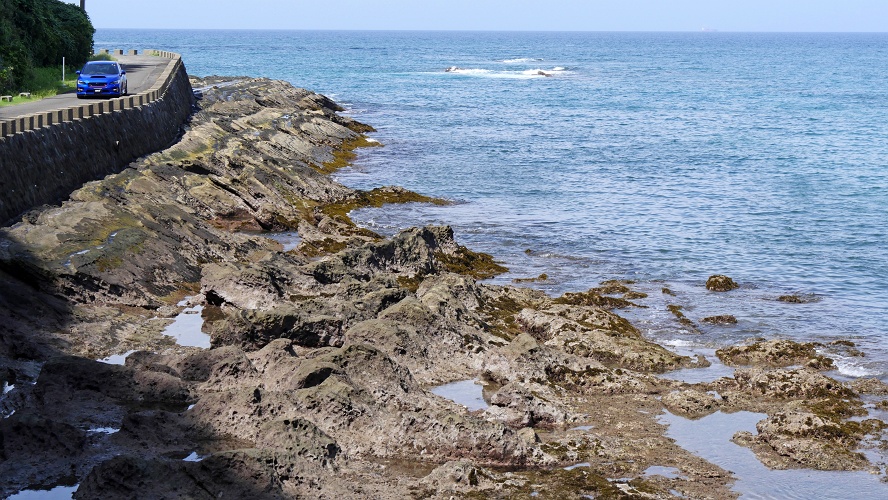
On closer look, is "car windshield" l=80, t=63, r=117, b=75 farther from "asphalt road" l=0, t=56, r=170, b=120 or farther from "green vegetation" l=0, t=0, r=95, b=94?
"green vegetation" l=0, t=0, r=95, b=94

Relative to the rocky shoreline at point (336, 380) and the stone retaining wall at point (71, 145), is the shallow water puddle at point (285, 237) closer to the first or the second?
the rocky shoreline at point (336, 380)

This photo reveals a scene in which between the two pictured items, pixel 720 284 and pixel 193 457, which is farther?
pixel 720 284

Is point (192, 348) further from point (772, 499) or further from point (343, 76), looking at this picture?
point (343, 76)

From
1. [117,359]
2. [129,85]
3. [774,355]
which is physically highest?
[129,85]

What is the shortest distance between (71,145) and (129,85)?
19303 millimetres

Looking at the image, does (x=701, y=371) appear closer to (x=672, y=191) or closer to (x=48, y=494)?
(x=48, y=494)

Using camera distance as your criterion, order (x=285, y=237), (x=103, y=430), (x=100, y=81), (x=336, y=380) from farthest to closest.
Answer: (x=100, y=81), (x=285, y=237), (x=336, y=380), (x=103, y=430)

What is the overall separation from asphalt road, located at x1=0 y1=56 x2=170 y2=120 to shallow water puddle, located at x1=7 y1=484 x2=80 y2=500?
1960 centimetres

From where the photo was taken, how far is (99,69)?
39.4 metres

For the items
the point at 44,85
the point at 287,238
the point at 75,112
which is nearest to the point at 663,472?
the point at 287,238

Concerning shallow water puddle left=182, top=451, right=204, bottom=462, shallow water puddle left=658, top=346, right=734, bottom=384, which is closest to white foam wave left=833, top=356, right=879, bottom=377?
shallow water puddle left=658, top=346, right=734, bottom=384

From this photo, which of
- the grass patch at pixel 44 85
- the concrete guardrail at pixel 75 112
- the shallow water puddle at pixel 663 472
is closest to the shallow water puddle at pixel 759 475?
the shallow water puddle at pixel 663 472

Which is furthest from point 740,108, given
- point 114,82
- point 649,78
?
point 114,82

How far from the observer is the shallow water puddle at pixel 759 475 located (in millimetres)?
13562
